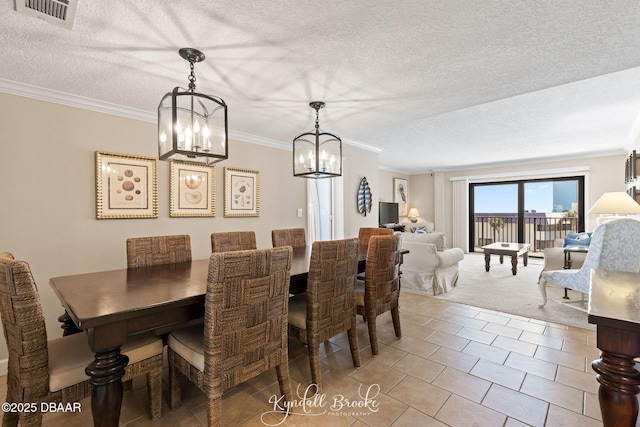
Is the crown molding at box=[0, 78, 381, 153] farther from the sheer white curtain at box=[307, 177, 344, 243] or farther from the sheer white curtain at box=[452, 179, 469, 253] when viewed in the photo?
the sheer white curtain at box=[452, 179, 469, 253]

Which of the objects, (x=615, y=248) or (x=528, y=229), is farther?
(x=528, y=229)

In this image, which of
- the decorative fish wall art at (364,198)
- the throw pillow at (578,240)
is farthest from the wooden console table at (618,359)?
the throw pillow at (578,240)

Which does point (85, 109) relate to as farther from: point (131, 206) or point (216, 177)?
point (216, 177)

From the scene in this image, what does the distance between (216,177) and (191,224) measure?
0.63 metres

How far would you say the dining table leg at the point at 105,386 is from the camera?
4.18 ft

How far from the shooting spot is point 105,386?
1287 millimetres

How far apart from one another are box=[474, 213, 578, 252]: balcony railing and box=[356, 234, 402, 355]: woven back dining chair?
683cm

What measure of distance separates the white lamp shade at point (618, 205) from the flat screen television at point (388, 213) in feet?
13.2

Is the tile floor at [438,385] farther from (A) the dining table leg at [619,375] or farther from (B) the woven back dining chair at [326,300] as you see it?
(A) the dining table leg at [619,375]

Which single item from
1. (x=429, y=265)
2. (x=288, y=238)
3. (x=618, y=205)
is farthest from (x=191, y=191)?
(x=618, y=205)

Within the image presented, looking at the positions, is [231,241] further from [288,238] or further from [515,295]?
[515,295]

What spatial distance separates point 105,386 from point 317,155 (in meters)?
1.94

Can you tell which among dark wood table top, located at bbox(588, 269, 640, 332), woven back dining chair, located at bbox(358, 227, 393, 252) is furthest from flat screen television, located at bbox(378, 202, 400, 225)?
dark wood table top, located at bbox(588, 269, 640, 332)

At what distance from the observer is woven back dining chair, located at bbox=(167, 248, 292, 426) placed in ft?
4.53
